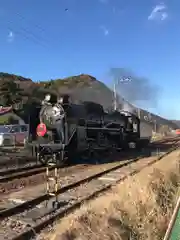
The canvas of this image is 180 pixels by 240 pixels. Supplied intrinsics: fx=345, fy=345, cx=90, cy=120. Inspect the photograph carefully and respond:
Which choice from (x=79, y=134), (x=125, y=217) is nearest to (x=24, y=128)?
(x=79, y=134)

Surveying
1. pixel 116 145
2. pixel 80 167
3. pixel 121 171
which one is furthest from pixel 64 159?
pixel 116 145

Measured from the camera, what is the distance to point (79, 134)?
18.4 m

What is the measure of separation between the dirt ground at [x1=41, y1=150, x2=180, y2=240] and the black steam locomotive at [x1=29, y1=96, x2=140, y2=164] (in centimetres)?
844

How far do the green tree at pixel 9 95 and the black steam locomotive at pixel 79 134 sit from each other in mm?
22399

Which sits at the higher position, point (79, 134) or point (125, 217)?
point (79, 134)

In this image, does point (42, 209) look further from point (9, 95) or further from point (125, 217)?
point (9, 95)

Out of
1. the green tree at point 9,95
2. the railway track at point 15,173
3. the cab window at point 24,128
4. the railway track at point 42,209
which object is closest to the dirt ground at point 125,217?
the railway track at point 42,209

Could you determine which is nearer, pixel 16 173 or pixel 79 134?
pixel 16 173

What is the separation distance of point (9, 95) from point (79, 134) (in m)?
28.7

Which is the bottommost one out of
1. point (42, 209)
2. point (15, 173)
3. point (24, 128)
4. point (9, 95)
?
point (42, 209)

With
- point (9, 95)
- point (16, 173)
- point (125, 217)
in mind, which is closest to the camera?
point (125, 217)

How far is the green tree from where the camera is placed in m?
43.5

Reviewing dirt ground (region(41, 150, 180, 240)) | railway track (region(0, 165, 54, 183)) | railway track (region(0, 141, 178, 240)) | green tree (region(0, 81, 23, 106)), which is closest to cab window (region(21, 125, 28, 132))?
→ railway track (region(0, 165, 54, 183))

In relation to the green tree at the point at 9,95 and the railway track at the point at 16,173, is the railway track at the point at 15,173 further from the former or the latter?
the green tree at the point at 9,95
